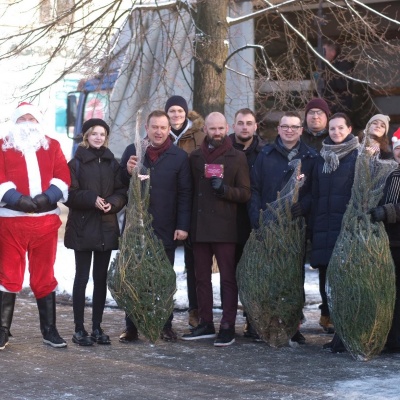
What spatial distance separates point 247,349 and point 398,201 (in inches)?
64.0

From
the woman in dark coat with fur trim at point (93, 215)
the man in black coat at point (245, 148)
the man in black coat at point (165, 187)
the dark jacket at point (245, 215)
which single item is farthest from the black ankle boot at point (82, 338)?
the dark jacket at point (245, 215)

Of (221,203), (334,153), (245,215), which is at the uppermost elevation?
(334,153)

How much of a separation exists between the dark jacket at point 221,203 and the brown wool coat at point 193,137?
618 millimetres

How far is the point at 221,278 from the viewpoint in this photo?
28.1 feet

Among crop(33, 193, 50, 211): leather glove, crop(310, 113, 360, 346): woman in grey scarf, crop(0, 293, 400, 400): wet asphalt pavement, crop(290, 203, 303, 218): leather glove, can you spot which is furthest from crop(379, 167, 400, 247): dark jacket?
crop(33, 193, 50, 211): leather glove

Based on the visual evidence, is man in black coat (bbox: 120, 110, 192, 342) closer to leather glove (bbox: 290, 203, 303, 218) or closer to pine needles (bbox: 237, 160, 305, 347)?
pine needles (bbox: 237, 160, 305, 347)

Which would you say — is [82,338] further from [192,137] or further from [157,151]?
[192,137]

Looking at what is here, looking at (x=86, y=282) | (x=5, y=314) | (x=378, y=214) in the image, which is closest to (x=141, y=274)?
(x=86, y=282)

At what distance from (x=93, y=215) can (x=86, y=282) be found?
544 mm

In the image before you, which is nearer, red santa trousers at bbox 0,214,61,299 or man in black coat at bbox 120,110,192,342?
red santa trousers at bbox 0,214,61,299

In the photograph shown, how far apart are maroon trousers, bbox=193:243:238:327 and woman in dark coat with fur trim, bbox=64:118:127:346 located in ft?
2.40

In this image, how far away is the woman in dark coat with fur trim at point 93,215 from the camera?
8289 millimetres

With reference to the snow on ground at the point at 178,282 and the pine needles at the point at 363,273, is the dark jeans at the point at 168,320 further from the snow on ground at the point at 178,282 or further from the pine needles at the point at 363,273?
the snow on ground at the point at 178,282

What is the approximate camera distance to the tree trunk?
11508mm
